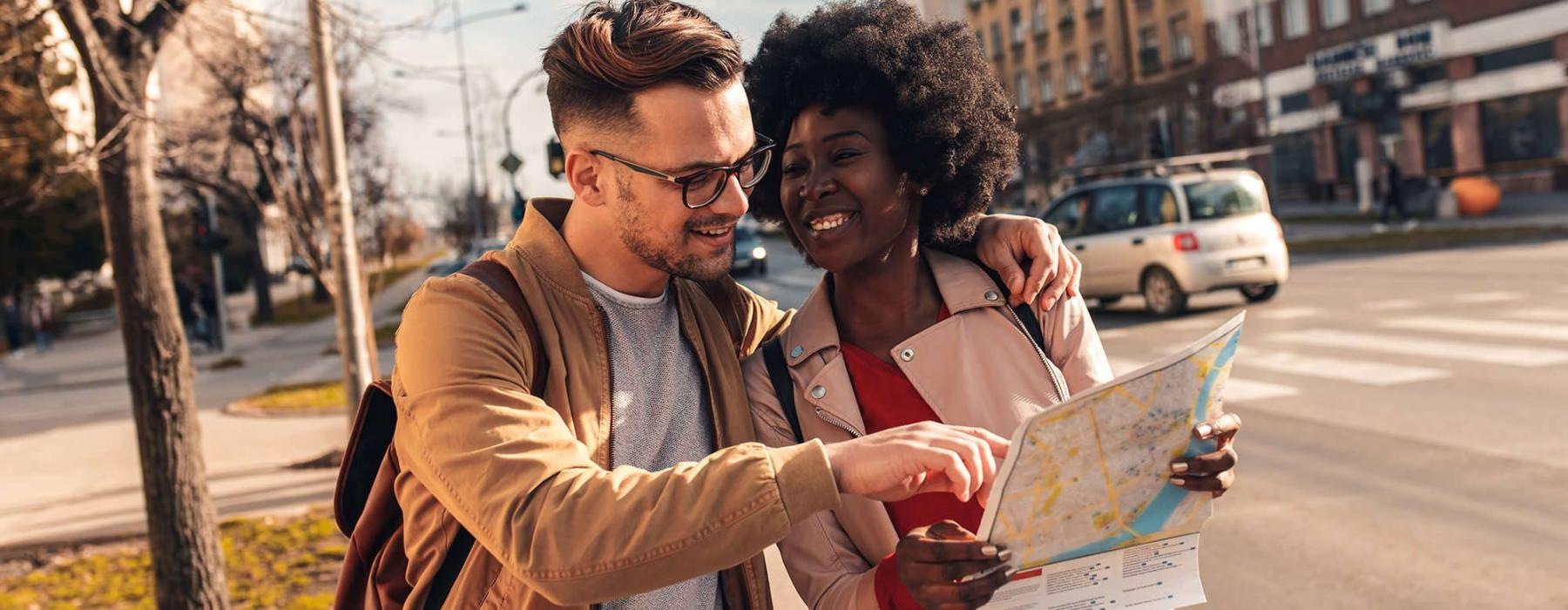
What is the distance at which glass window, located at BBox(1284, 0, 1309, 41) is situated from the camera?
40.9 metres

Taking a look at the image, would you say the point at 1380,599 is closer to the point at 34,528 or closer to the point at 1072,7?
the point at 34,528

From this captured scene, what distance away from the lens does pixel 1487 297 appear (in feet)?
45.6

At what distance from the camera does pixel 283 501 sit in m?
8.74

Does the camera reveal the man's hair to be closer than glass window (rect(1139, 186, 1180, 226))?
Yes

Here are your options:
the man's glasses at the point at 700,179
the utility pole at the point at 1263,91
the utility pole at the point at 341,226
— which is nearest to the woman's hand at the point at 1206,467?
the man's glasses at the point at 700,179

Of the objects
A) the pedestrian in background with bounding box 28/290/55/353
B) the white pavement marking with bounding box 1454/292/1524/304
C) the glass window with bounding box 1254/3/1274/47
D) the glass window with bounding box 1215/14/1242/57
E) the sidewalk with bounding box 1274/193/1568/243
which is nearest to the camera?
the white pavement marking with bounding box 1454/292/1524/304

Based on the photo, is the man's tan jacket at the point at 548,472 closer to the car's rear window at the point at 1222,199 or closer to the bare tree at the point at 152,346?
the bare tree at the point at 152,346

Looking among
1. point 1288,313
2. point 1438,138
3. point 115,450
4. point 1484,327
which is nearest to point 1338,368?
point 1484,327

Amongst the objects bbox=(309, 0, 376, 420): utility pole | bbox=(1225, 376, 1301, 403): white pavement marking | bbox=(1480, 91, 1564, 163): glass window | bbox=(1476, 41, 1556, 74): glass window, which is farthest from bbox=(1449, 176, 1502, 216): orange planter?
bbox=(309, 0, 376, 420): utility pole

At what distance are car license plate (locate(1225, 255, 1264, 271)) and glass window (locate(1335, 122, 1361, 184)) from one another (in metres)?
27.4

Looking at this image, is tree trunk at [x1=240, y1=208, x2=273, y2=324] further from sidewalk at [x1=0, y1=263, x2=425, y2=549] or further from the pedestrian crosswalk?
the pedestrian crosswalk

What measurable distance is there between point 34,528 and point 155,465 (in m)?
3.72

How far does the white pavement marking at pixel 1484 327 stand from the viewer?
11078 mm

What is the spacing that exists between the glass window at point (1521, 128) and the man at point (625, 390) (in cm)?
3438
